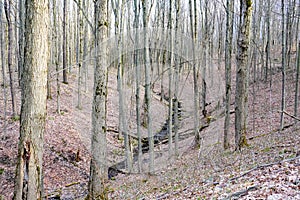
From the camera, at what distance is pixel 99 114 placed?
6027mm

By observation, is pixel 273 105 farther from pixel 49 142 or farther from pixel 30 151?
pixel 30 151

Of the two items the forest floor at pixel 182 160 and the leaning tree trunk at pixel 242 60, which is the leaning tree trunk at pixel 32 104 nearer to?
the forest floor at pixel 182 160

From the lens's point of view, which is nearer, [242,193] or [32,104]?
Answer: [32,104]

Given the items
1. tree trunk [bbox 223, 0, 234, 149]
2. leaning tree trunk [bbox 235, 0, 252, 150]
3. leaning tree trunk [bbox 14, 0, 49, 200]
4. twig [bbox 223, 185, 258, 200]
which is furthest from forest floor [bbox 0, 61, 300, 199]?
leaning tree trunk [bbox 14, 0, 49, 200]

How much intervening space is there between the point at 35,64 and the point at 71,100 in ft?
43.8

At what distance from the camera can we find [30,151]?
12.7 ft

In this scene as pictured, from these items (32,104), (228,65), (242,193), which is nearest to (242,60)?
(228,65)

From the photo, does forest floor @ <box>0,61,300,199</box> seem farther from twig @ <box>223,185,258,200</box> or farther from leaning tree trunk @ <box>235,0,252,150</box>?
leaning tree trunk @ <box>235,0,252,150</box>

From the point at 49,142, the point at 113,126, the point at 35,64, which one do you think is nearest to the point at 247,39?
the point at 35,64

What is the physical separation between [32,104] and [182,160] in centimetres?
810

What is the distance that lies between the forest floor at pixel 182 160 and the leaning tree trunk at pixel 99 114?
1.38 meters

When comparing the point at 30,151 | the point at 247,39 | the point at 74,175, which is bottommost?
the point at 74,175

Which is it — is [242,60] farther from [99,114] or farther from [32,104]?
[32,104]

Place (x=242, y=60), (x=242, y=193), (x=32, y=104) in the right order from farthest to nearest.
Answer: (x=242, y=60), (x=242, y=193), (x=32, y=104)
